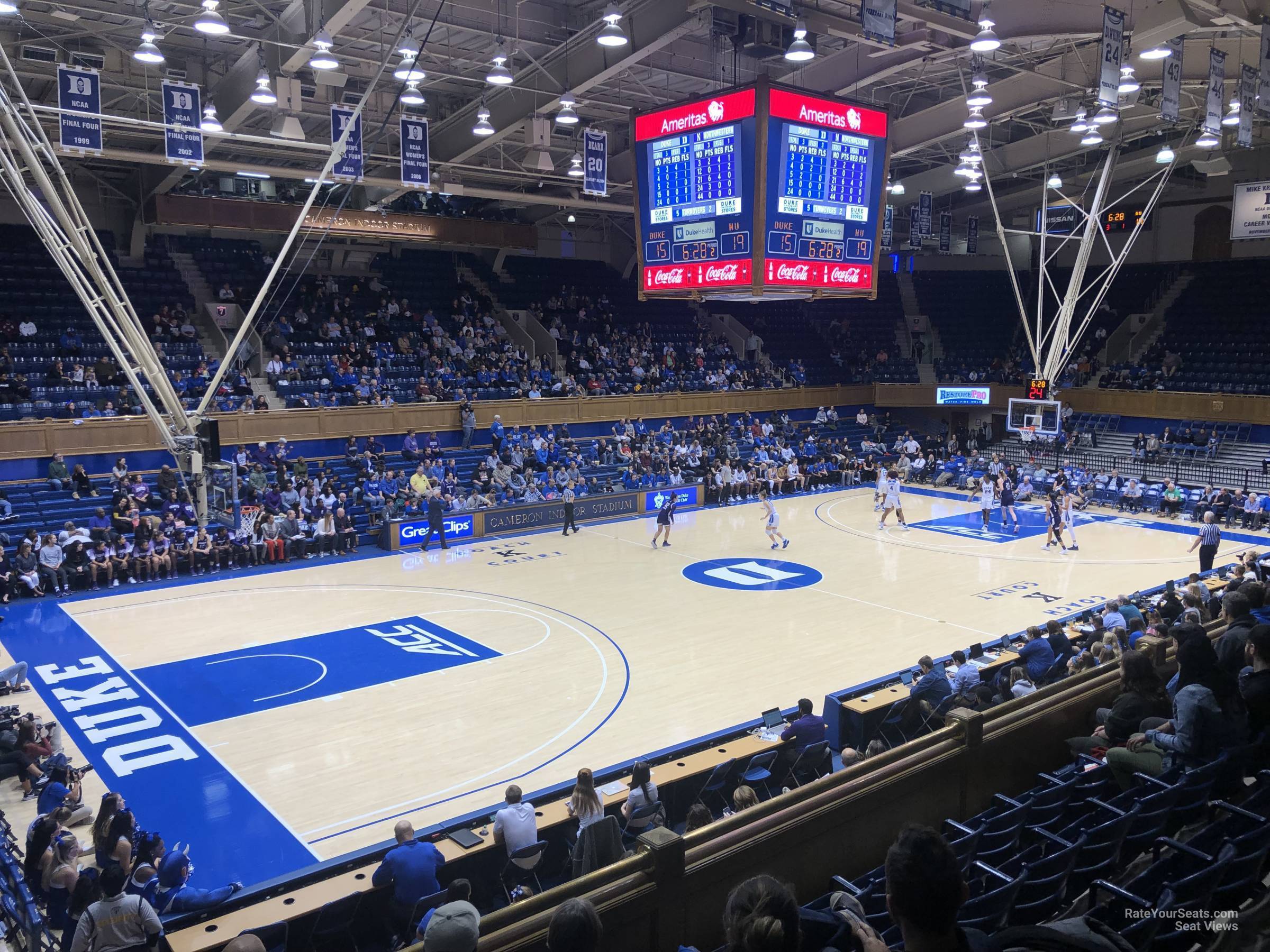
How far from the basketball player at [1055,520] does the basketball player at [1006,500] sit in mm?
1347

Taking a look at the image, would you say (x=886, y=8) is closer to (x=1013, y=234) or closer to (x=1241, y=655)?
(x=1241, y=655)

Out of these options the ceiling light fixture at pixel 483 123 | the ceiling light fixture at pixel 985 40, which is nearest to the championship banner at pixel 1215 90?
the ceiling light fixture at pixel 985 40

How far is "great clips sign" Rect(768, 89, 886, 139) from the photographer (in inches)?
619

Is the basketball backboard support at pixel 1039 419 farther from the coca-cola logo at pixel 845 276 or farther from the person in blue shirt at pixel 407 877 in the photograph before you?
the person in blue shirt at pixel 407 877

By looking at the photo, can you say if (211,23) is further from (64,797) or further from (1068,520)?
(1068,520)

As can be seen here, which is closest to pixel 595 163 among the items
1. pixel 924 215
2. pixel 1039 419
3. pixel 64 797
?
pixel 924 215

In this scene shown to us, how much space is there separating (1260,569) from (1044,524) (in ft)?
45.7

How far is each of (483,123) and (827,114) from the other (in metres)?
8.80

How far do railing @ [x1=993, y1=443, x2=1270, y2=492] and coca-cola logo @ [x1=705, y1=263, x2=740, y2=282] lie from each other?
19.7m

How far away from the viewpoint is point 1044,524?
26.8 metres

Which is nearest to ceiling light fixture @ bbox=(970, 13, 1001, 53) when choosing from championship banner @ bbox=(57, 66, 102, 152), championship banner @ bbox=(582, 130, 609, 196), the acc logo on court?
championship banner @ bbox=(582, 130, 609, 196)

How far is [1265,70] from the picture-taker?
1683cm

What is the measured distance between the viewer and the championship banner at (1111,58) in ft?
51.5

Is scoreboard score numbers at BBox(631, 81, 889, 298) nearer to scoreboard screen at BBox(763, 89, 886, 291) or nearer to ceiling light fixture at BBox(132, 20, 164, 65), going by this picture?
scoreboard screen at BBox(763, 89, 886, 291)
